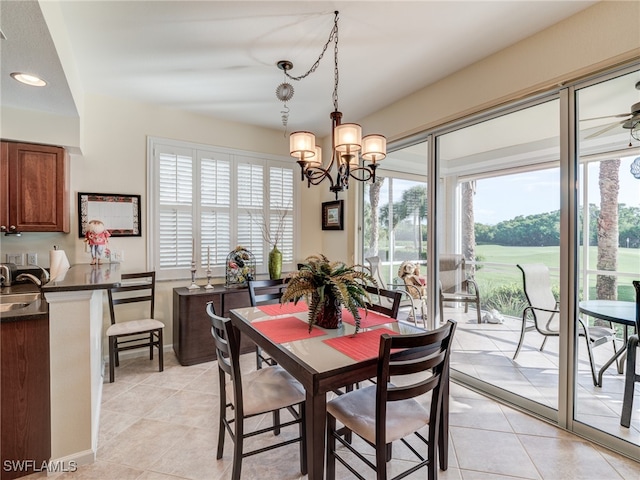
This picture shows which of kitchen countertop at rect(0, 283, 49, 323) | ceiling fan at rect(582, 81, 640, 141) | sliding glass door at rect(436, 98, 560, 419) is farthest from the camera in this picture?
sliding glass door at rect(436, 98, 560, 419)

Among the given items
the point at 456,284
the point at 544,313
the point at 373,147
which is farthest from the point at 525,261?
the point at 373,147

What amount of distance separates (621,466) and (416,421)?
1405mm

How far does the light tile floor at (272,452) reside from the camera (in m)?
1.81

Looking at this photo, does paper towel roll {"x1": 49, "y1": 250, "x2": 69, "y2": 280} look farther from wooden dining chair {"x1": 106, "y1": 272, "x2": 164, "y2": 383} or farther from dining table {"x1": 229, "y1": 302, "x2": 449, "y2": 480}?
dining table {"x1": 229, "y1": 302, "x2": 449, "y2": 480}

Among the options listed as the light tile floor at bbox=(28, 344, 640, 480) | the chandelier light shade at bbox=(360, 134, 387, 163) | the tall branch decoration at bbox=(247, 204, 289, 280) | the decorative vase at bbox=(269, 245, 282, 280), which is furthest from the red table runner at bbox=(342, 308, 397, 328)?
the tall branch decoration at bbox=(247, 204, 289, 280)

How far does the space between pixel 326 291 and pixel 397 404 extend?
72 cm

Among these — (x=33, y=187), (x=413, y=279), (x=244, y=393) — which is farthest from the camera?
(x=413, y=279)

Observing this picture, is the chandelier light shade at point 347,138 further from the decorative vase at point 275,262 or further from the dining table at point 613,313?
the decorative vase at point 275,262

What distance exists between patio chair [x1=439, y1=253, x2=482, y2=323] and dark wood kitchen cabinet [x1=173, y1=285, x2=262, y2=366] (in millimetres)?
2321

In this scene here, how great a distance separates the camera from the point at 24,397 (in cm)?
179

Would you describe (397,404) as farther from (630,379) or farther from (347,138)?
(630,379)

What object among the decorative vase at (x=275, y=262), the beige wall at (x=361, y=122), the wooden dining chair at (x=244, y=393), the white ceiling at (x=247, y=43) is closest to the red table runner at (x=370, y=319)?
the wooden dining chair at (x=244, y=393)

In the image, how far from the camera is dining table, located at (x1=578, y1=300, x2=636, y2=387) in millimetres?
2064

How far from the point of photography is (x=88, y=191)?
3.28 metres
